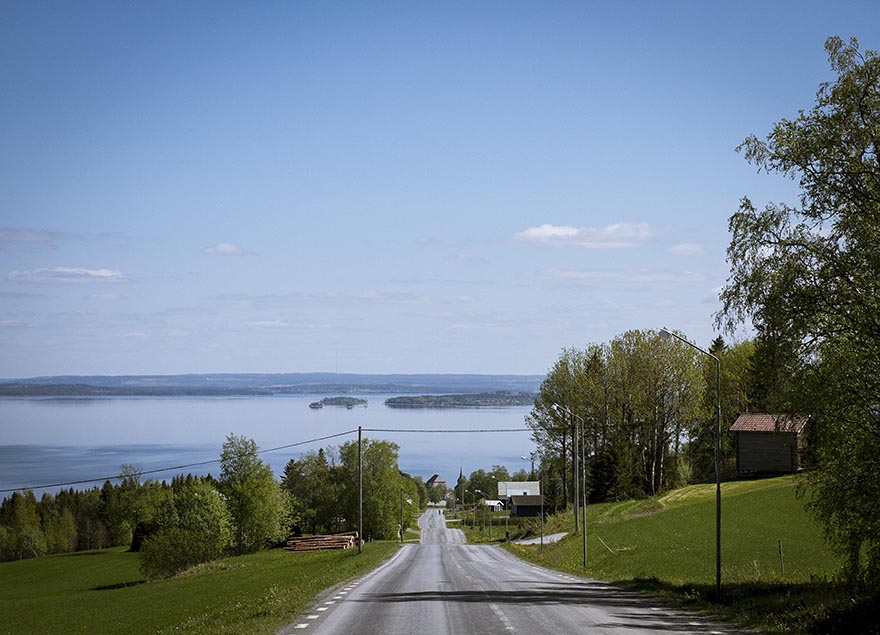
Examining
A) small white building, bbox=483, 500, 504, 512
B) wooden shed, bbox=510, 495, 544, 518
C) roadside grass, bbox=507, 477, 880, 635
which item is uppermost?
roadside grass, bbox=507, 477, 880, 635

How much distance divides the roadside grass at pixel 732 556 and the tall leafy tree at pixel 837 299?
238 centimetres

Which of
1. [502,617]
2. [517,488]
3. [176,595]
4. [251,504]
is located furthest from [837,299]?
[517,488]

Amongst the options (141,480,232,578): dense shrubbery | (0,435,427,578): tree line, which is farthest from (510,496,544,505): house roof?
(141,480,232,578): dense shrubbery

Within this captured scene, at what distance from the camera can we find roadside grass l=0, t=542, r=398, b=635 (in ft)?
69.6

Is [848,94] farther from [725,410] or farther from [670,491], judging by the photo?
[725,410]

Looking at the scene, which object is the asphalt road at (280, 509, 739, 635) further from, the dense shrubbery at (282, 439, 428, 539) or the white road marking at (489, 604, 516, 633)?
the dense shrubbery at (282, 439, 428, 539)

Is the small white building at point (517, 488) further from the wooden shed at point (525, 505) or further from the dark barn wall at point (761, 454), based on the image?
the dark barn wall at point (761, 454)

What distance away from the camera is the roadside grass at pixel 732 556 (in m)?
17.7

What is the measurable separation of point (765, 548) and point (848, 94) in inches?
922

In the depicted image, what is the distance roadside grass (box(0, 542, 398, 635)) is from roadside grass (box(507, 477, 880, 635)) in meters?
10.4

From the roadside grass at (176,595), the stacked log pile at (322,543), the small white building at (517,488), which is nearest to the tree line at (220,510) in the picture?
the roadside grass at (176,595)

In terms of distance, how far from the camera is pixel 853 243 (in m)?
20.4

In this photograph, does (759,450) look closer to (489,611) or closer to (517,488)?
(489,611)

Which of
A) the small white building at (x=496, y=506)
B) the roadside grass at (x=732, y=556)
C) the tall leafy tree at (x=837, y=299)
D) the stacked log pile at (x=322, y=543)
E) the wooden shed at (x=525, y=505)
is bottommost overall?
the small white building at (x=496, y=506)
